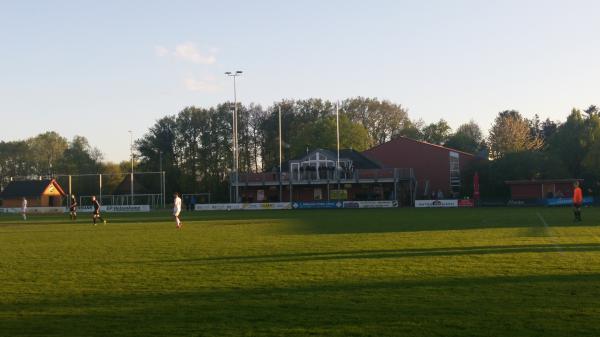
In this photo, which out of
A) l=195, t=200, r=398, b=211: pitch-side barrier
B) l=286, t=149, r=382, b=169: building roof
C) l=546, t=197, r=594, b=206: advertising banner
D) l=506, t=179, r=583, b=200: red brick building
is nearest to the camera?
l=546, t=197, r=594, b=206: advertising banner

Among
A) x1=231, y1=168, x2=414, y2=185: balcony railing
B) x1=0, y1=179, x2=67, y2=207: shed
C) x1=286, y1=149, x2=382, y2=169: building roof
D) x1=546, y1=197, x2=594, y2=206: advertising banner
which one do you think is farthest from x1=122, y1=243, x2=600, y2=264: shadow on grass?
x1=0, y1=179, x2=67, y2=207: shed

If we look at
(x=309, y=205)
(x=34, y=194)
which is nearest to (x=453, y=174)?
(x=309, y=205)

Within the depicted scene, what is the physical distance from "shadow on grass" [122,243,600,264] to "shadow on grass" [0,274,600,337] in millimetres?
3904

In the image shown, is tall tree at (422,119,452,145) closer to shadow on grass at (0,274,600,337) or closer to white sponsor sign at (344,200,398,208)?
white sponsor sign at (344,200,398,208)

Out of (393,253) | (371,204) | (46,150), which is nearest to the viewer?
(393,253)

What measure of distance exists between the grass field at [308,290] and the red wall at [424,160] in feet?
196

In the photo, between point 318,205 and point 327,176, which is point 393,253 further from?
point 327,176

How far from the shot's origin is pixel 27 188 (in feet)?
269

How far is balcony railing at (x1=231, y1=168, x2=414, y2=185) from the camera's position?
69.0 metres

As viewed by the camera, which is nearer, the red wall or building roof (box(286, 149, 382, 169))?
building roof (box(286, 149, 382, 169))

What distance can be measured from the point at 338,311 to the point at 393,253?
23.4ft

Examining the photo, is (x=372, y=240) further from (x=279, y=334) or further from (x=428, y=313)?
(x=279, y=334)

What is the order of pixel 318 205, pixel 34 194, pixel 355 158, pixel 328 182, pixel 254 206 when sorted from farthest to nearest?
1. pixel 34 194
2. pixel 355 158
3. pixel 328 182
4. pixel 254 206
5. pixel 318 205

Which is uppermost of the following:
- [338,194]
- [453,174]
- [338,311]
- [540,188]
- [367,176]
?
[453,174]
